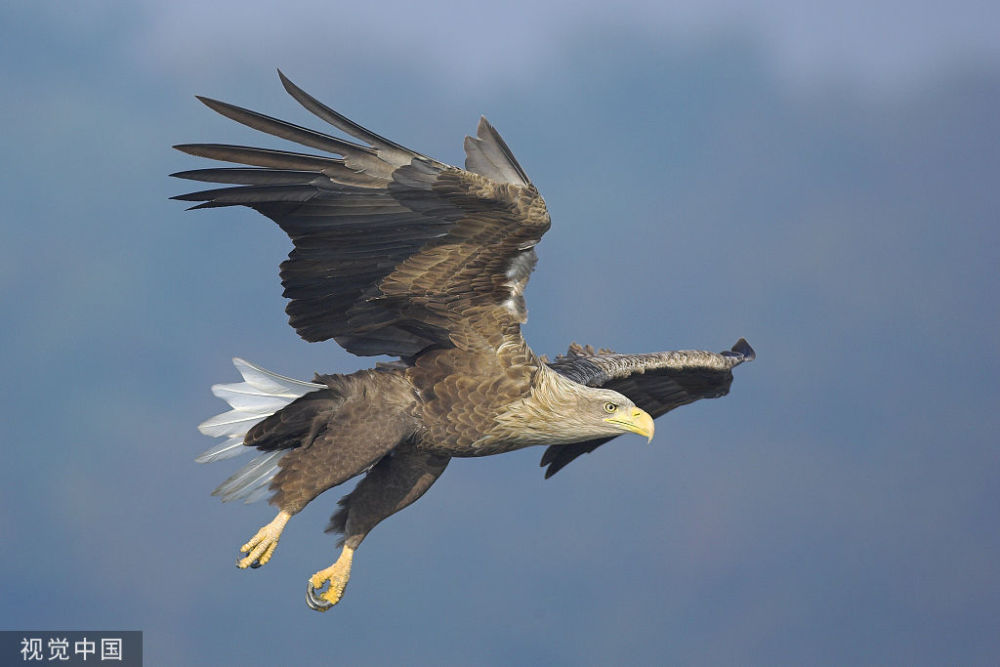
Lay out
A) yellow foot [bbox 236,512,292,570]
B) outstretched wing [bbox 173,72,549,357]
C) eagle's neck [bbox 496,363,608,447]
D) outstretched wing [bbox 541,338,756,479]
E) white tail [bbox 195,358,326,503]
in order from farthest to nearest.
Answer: outstretched wing [bbox 541,338,756,479] < white tail [bbox 195,358,326,503] < eagle's neck [bbox 496,363,608,447] < yellow foot [bbox 236,512,292,570] < outstretched wing [bbox 173,72,549,357]

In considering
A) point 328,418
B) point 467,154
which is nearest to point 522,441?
point 328,418

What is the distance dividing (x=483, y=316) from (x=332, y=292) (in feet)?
2.83

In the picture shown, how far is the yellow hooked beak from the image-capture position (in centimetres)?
831

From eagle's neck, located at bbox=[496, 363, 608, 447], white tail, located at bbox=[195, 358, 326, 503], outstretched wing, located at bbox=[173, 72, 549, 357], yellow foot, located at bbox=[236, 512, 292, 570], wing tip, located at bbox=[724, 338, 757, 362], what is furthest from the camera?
wing tip, located at bbox=[724, 338, 757, 362]

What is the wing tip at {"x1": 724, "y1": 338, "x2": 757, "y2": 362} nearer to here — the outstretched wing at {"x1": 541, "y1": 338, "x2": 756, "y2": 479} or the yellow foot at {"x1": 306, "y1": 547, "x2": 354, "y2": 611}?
the outstretched wing at {"x1": 541, "y1": 338, "x2": 756, "y2": 479}

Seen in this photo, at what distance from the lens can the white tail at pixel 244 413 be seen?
8.41m

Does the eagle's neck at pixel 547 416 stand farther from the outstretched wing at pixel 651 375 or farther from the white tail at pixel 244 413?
the white tail at pixel 244 413

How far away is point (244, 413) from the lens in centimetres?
851

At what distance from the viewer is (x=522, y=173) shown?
7637 millimetres

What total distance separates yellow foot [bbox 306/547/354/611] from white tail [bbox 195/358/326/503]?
0.68 metres

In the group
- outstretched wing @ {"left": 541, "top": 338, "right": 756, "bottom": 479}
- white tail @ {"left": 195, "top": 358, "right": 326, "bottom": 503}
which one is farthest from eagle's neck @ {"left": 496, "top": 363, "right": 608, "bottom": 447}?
white tail @ {"left": 195, "top": 358, "right": 326, "bottom": 503}

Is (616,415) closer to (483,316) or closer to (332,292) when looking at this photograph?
(483,316)

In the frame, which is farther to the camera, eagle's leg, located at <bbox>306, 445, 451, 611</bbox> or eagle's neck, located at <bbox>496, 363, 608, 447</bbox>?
eagle's leg, located at <bbox>306, 445, 451, 611</bbox>

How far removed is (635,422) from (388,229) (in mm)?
1861
